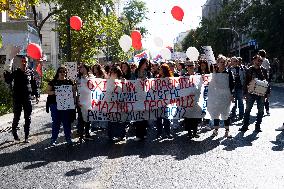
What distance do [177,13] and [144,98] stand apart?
570cm

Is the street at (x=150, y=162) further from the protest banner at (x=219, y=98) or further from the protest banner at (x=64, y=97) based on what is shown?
the protest banner at (x=64, y=97)

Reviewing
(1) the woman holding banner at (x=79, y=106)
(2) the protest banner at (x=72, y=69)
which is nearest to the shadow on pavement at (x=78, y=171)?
(1) the woman holding banner at (x=79, y=106)

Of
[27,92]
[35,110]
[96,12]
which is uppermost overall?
[96,12]

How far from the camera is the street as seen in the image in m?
6.55

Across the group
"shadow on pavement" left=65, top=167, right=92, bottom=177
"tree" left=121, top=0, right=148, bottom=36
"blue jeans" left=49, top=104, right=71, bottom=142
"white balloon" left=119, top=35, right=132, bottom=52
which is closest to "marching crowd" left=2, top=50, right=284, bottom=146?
"blue jeans" left=49, top=104, right=71, bottom=142

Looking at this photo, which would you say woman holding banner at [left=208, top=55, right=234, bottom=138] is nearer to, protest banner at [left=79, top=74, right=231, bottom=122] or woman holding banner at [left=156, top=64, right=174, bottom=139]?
protest banner at [left=79, top=74, right=231, bottom=122]

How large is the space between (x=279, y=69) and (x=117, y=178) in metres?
41.1

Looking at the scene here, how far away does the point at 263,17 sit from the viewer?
42312mm

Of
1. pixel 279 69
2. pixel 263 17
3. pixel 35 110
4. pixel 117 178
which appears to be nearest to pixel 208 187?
pixel 117 178

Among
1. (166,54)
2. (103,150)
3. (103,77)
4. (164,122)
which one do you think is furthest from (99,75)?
(166,54)

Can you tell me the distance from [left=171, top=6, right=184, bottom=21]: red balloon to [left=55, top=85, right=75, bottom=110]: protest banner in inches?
268

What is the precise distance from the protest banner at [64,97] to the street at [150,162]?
85 cm

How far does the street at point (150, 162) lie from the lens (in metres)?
6.55

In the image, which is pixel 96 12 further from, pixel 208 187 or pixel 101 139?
pixel 208 187
